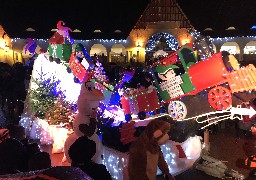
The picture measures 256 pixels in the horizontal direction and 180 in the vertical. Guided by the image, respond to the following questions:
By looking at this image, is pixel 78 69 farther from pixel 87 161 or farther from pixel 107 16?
pixel 107 16

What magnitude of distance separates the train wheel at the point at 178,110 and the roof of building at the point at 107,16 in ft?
67.3

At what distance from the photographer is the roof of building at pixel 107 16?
26.0 meters

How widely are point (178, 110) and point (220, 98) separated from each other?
1131 millimetres

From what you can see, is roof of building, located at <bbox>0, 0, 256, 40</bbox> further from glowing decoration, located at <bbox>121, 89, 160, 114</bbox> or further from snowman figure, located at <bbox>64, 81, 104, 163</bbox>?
snowman figure, located at <bbox>64, 81, 104, 163</bbox>

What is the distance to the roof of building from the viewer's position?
26000 millimetres

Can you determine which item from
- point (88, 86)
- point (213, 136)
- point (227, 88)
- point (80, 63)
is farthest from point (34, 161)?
point (213, 136)

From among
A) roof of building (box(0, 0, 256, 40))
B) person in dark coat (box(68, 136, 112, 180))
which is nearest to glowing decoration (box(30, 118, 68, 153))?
person in dark coat (box(68, 136, 112, 180))

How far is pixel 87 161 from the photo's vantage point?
393 cm

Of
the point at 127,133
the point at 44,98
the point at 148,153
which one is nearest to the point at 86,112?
the point at 127,133

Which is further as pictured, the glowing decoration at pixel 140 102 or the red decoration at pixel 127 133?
the glowing decoration at pixel 140 102

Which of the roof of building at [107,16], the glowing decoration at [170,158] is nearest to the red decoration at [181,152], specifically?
the glowing decoration at [170,158]

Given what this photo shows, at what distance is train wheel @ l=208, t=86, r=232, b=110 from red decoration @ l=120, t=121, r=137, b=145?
5.01 ft

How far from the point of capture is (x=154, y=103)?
731cm

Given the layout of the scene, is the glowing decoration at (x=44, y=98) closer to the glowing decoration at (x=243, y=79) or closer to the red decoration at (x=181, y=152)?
the red decoration at (x=181, y=152)
